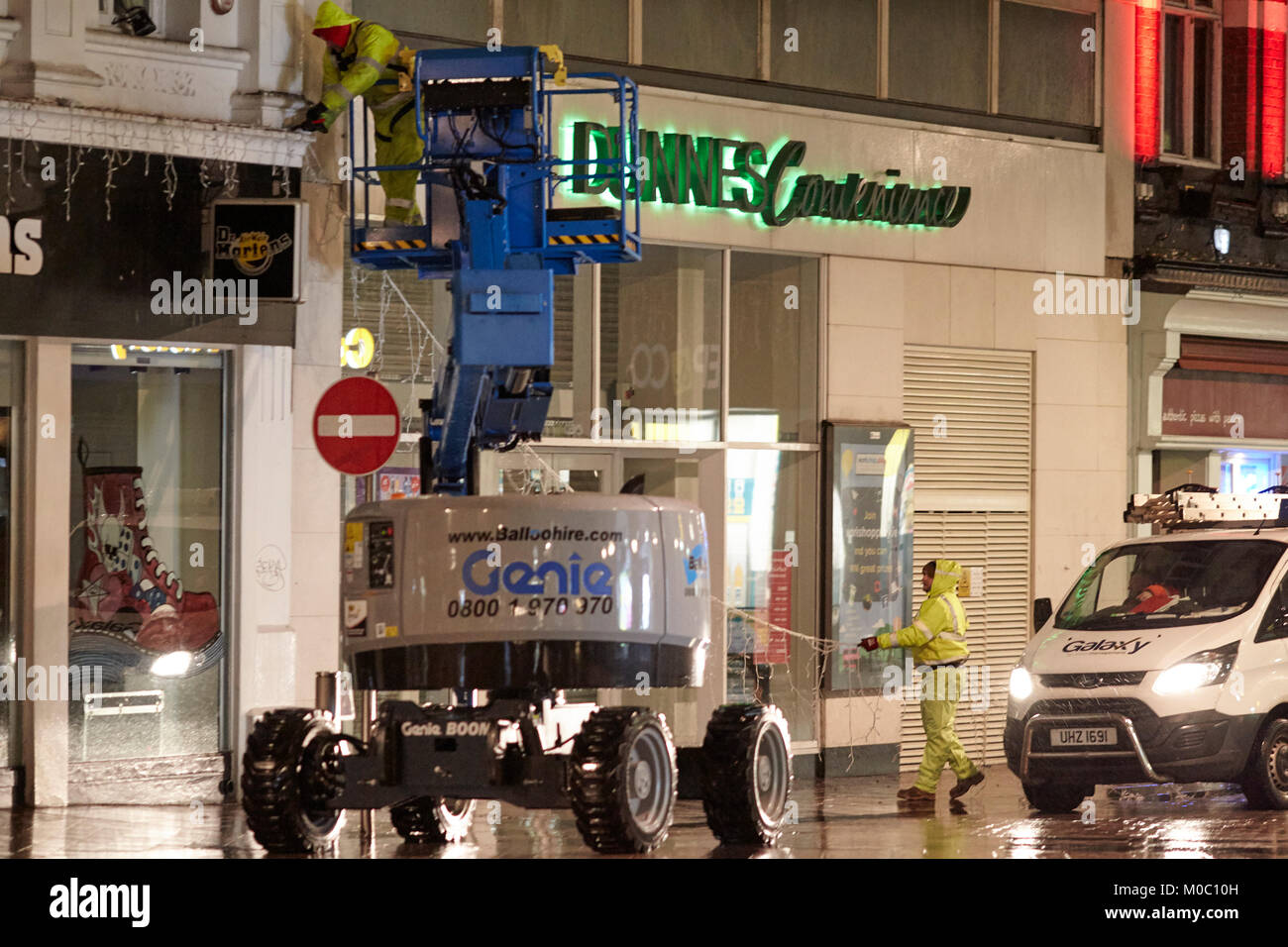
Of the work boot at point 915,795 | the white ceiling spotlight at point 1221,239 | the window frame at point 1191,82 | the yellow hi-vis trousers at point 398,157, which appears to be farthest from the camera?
the window frame at point 1191,82

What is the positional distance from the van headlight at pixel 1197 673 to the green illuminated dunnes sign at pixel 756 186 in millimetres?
5836

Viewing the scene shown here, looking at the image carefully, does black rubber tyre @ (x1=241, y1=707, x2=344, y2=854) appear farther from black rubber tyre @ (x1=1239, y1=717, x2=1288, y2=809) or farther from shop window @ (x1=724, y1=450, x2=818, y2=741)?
shop window @ (x1=724, y1=450, x2=818, y2=741)

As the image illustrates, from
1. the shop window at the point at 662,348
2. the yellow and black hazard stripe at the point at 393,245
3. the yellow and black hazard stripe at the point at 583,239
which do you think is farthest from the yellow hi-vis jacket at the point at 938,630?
the yellow and black hazard stripe at the point at 393,245

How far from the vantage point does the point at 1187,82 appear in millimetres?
21984

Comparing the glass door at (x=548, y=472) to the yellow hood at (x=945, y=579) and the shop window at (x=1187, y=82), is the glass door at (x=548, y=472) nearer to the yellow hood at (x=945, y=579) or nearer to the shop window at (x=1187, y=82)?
the yellow hood at (x=945, y=579)

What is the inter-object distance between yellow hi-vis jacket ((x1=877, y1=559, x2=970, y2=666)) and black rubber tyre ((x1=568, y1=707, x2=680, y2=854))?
494 cm

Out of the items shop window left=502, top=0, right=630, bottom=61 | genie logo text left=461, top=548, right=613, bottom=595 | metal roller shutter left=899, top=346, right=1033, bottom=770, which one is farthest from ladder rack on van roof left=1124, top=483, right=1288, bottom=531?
genie logo text left=461, top=548, right=613, bottom=595

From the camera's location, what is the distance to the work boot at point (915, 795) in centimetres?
1603

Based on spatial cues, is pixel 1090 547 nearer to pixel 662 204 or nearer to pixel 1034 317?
pixel 1034 317

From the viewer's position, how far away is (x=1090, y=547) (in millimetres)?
20719

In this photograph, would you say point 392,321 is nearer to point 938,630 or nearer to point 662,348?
point 662,348

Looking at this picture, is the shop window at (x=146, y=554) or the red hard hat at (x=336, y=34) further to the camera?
the red hard hat at (x=336, y=34)

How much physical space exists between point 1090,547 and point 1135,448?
4.40ft

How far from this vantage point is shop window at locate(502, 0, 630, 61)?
17.2 metres
